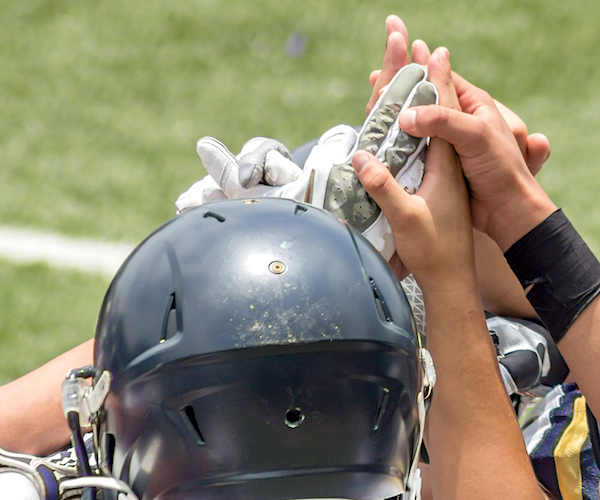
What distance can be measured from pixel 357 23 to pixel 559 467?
3114mm

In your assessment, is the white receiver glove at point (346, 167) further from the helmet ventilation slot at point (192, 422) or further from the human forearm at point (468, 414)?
the helmet ventilation slot at point (192, 422)

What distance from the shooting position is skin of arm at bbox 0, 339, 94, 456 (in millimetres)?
1671

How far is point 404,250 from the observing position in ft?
4.98

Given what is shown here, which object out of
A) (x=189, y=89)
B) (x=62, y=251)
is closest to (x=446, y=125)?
(x=62, y=251)

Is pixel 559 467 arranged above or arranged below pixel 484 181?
below

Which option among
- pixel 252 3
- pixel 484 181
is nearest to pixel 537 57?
pixel 252 3

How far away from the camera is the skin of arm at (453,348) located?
141 centimetres

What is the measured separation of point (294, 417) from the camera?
106 cm

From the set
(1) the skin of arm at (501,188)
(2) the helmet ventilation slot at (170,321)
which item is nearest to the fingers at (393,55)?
(1) the skin of arm at (501,188)

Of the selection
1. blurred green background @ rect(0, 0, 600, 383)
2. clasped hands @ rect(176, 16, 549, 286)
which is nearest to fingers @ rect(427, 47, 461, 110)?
clasped hands @ rect(176, 16, 549, 286)

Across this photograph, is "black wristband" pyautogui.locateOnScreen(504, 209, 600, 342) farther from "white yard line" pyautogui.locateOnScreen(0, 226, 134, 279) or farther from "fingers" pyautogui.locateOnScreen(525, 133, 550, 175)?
"white yard line" pyautogui.locateOnScreen(0, 226, 134, 279)

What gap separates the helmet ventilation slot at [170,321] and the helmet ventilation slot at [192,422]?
0.39 ft

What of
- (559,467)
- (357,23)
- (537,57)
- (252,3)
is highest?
(252,3)

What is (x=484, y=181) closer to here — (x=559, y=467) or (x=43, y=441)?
(x=559, y=467)
